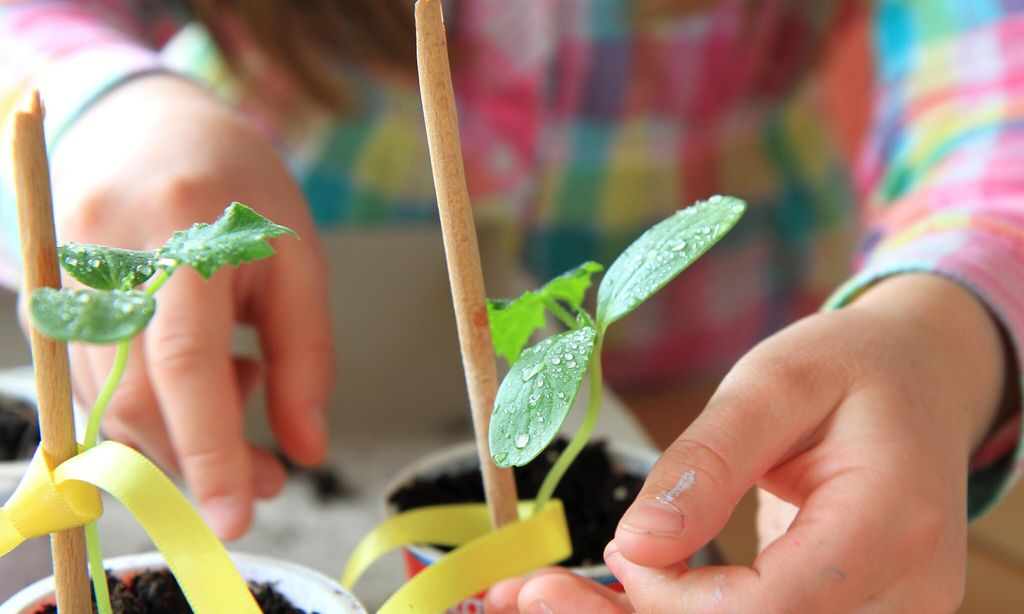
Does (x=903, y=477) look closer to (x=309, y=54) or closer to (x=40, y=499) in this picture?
(x=40, y=499)

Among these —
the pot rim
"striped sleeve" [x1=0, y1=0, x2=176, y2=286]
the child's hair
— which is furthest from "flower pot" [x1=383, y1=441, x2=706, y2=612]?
the child's hair

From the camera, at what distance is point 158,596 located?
389mm

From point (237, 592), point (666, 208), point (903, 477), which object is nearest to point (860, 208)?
point (666, 208)

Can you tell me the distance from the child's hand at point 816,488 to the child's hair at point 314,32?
553mm

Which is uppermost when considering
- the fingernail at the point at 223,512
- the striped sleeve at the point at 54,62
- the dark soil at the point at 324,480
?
the striped sleeve at the point at 54,62

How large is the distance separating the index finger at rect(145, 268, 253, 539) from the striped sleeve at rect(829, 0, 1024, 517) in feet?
1.09

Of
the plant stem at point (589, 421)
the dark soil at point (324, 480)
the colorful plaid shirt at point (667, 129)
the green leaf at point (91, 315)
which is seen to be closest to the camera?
the green leaf at point (91, 315)

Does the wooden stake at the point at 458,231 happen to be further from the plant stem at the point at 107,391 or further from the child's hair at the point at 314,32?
the child's hair at the point at 314,32

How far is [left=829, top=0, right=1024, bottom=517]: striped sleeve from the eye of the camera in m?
0.53

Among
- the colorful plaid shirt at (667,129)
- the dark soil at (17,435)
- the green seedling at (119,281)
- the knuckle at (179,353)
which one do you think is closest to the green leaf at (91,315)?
the green seedling at (119,281)

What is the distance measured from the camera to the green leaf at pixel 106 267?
30 centimetres

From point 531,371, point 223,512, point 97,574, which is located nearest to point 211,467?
point 223,512

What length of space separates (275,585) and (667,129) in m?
0.73

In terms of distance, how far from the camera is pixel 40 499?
1.05 ft
